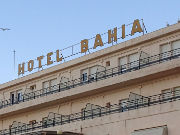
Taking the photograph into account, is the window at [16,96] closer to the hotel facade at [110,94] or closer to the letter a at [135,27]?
the hotel facade at [110,94]

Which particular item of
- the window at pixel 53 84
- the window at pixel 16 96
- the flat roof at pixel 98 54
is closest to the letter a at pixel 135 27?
the flat roof at pixel 98 54

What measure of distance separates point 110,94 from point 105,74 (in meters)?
2.27

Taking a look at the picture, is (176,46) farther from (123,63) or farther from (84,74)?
(84,74)

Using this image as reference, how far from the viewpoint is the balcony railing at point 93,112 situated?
3572cm

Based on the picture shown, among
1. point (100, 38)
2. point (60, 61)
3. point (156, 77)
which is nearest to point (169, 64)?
point (156, 77)

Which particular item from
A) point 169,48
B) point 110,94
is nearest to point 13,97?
point 110,94

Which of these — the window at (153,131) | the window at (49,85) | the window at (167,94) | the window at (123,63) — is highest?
the window at (123,63)

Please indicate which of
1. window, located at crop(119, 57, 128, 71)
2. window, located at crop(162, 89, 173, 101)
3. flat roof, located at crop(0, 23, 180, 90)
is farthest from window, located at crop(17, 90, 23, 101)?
window, located at crop(162, 89, 173, 101)

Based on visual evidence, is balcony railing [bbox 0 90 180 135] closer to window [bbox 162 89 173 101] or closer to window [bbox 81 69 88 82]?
window [bbox 162 89 173 101]

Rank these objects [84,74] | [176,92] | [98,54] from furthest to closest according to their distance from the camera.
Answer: [84,74], [98,54], [176,92]

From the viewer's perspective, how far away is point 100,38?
141ft

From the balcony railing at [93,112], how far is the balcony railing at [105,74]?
250 centimetres

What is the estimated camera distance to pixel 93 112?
130 ft

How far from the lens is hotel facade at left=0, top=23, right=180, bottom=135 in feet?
111
